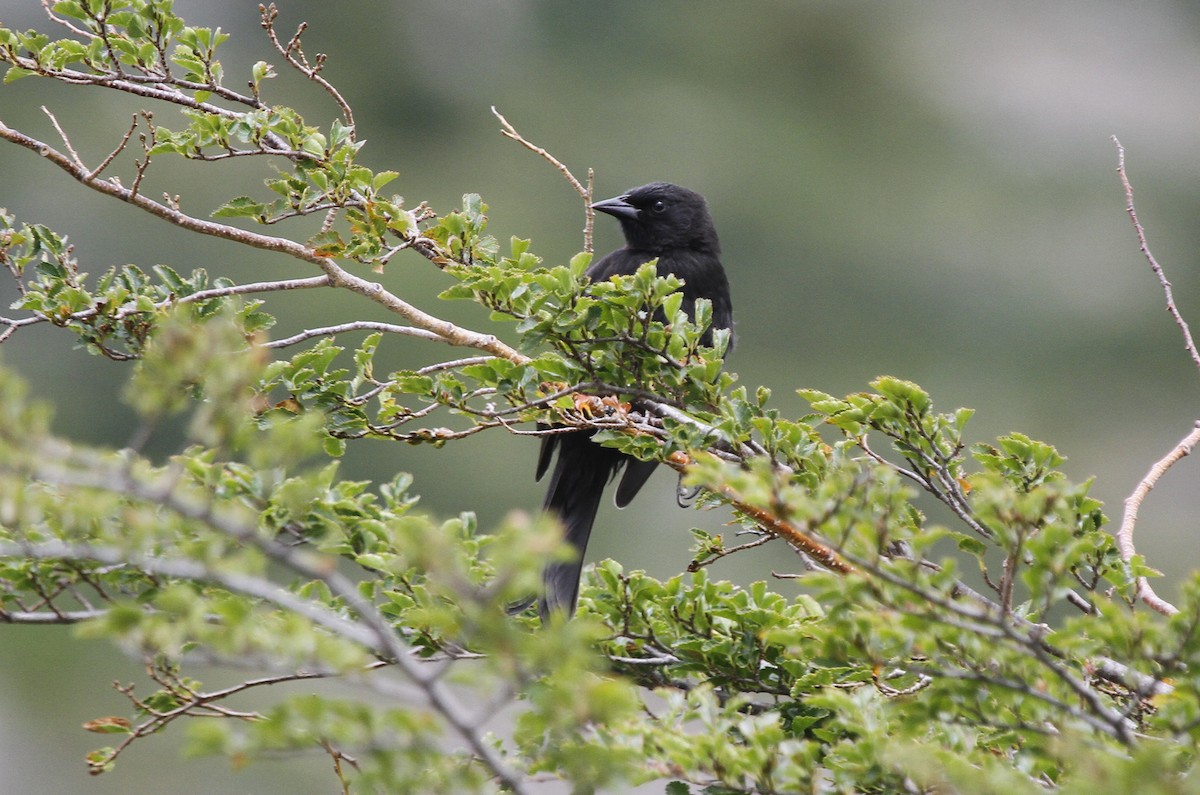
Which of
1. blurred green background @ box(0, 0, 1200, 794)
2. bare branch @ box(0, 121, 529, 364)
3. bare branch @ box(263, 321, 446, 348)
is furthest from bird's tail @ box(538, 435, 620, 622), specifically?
blurred green background @ box(0, 0, 1200, 794)

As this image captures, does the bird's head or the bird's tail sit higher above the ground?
the bird's head

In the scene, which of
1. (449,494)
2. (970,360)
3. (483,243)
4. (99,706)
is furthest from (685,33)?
(483,243)

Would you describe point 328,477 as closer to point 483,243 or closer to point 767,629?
point 767,629

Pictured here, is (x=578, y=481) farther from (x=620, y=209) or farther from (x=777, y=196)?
(x=777, y=196)

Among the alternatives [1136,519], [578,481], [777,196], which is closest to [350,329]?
[1136,519]

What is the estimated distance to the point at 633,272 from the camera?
517 cm

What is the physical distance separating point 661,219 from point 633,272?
338 mm

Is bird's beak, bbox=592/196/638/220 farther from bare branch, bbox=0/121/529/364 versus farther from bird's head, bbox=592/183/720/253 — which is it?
bare branch, bbox=0/121/529/364

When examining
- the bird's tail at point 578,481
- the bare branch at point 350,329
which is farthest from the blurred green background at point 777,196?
the bare branch at point 350,329

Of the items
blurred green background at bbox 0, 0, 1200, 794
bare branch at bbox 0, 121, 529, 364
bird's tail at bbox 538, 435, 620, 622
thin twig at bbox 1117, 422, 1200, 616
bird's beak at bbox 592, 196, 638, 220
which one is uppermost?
blurred green background at bbox 0, 0, 1200, 794

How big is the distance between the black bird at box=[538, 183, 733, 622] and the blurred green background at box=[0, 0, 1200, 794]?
1202 cm

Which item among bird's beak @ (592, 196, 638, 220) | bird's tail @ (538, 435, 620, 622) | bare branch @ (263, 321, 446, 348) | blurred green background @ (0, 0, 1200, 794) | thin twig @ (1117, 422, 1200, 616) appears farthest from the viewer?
blurred green background @ (0, 0, 1200, 794)

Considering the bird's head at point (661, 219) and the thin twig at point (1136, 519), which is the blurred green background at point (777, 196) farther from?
the thin twig at point (1136, 519)

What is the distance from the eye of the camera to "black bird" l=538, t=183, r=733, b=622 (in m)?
4.70
